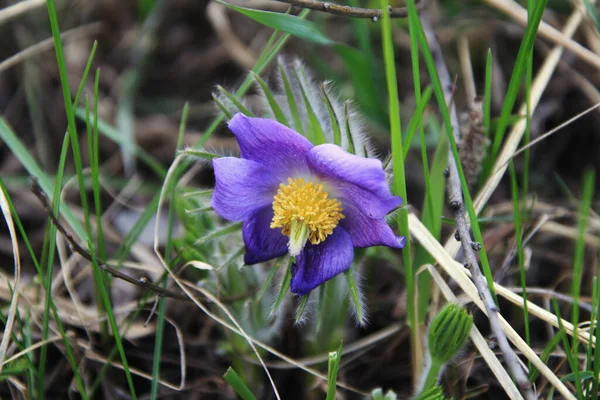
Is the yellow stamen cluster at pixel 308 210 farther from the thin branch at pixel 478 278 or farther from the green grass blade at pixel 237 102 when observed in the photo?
the thin branch at pixel 478 278

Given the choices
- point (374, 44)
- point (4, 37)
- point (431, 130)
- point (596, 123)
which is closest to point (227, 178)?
point (431, 130)

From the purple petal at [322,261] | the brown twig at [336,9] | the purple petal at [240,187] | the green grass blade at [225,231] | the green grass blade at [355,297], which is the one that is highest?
the brown twig at [336,9]

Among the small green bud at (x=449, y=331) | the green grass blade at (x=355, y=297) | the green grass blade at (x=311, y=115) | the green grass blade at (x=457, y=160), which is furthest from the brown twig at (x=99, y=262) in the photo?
the green grass blade at (x=457, y=160)

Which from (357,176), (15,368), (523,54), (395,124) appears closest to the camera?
(357,176)

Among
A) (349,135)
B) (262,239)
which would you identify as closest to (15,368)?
(262,239)

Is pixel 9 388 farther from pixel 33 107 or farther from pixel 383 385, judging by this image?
pixel 33 107

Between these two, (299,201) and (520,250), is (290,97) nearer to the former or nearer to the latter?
(299,201)
